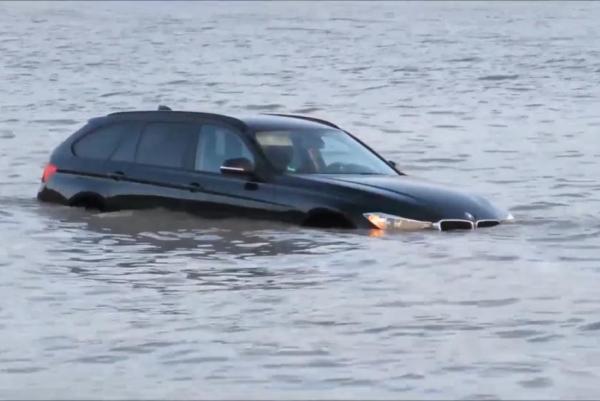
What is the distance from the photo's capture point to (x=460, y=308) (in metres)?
15.1

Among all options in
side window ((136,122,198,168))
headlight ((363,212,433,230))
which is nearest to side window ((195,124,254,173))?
side window ((136,122,198,168))

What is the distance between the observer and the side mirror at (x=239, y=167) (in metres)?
19.6

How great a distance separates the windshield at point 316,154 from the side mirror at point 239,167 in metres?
0.25

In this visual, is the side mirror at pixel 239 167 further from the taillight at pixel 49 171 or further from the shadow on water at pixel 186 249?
the taillight at pixel 49 171

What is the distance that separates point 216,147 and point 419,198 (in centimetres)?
217

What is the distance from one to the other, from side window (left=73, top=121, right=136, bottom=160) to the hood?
236cm

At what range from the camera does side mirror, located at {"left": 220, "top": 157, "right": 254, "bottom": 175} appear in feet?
64.2

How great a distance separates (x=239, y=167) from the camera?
772 inches

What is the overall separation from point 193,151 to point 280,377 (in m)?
8.12

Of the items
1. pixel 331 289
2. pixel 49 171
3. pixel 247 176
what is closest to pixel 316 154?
pixel 247 176

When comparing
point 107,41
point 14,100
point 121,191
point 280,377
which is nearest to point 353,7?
point 107,41

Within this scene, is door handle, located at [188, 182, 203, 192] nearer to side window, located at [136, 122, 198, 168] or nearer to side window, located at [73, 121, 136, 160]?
side window, located at [136, 122, 198, 168]

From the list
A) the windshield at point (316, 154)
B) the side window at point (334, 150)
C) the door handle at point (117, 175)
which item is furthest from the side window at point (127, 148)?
the side window at point (334, 150)

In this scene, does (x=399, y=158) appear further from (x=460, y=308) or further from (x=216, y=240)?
(x=460, y=308)
